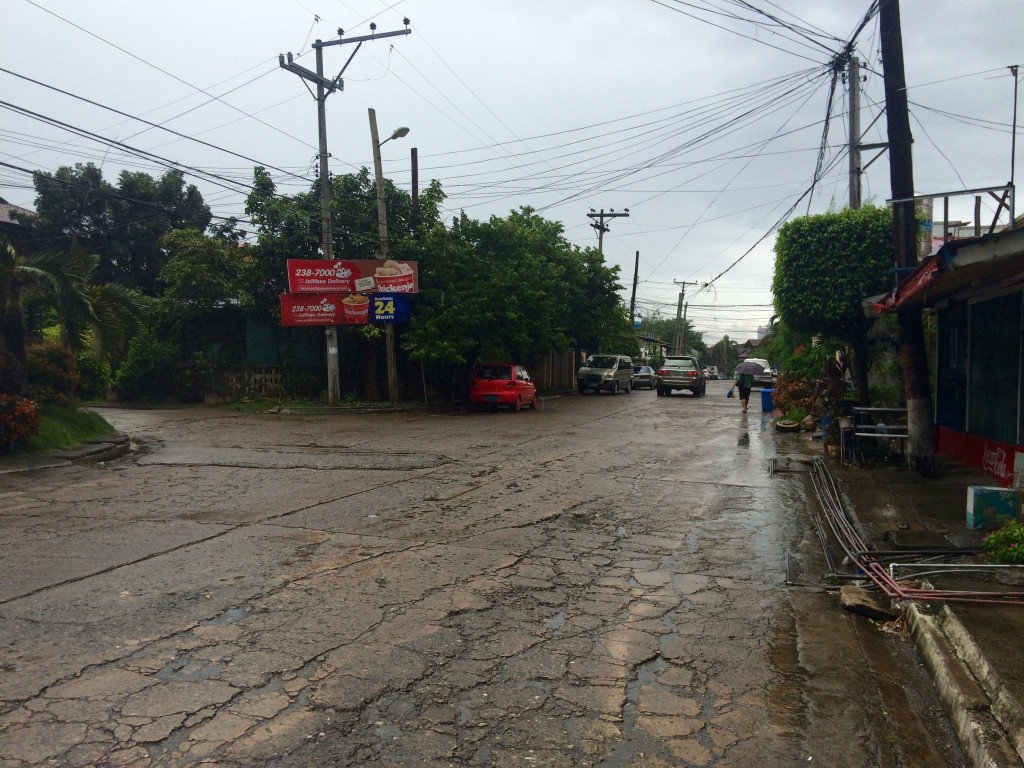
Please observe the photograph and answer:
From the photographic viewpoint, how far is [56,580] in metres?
5.98

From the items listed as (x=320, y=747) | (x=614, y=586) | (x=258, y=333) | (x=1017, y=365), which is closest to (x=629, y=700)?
(x=320, y=747)

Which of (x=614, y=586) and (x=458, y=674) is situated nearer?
(x=458, y=674)

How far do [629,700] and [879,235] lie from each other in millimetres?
11785

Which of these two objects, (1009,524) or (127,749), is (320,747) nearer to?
(127,749)

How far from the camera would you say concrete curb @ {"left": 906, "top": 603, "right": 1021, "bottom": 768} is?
3402mm

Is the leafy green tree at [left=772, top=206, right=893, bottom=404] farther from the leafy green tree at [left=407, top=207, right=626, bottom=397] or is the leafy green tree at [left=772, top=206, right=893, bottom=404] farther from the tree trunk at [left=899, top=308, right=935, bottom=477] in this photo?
the leafy green tree at [left=407, top=207, right=626, bottom=397]

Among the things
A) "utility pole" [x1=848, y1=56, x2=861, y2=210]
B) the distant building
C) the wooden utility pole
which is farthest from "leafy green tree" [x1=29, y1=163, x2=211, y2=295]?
the wooden utility pole

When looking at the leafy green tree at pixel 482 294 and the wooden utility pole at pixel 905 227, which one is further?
the leafy green tree at pixel 482 294

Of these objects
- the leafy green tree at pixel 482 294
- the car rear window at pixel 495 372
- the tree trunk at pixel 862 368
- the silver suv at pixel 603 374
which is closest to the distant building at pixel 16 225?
the leafy green tree at pixel 482 294

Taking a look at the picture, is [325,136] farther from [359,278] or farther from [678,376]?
[678,376]

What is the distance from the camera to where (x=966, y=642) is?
4504 millimetres

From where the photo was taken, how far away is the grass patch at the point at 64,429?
13305mm

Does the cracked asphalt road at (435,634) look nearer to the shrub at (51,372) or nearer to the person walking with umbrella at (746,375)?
the shrub at (51,372)

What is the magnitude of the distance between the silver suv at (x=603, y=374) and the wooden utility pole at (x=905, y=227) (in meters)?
25.9
